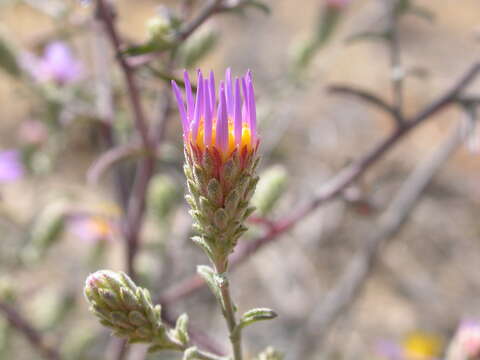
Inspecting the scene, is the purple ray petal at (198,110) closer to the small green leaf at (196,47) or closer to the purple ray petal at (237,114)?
the purple ray petal at (237,114)

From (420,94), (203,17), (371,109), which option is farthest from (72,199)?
(420,94)

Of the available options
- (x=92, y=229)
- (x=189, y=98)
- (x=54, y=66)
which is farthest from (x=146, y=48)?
(x=92, y=229)

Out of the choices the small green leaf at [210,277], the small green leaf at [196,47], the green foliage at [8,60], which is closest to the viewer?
the small green leaf at [210,277]

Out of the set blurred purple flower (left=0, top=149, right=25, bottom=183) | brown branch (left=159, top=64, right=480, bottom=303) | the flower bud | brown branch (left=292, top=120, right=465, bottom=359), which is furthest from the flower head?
blurred purple flower (left=0, top=149, right=25, bottom=183)

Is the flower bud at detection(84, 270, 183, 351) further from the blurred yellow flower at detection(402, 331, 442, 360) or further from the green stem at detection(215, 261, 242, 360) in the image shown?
the blurred yellow flower at detection(402, 331, 442, 360)

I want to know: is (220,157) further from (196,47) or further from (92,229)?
(92,229)

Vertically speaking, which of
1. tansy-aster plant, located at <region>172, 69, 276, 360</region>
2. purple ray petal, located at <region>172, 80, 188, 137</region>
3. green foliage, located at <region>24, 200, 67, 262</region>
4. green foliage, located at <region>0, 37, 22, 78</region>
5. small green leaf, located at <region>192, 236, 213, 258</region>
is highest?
green foliage, located at <region>0, 37, 22, 78</region>

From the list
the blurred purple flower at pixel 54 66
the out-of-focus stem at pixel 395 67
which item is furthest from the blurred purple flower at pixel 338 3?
the blurred purple flower at pixel 54 66
